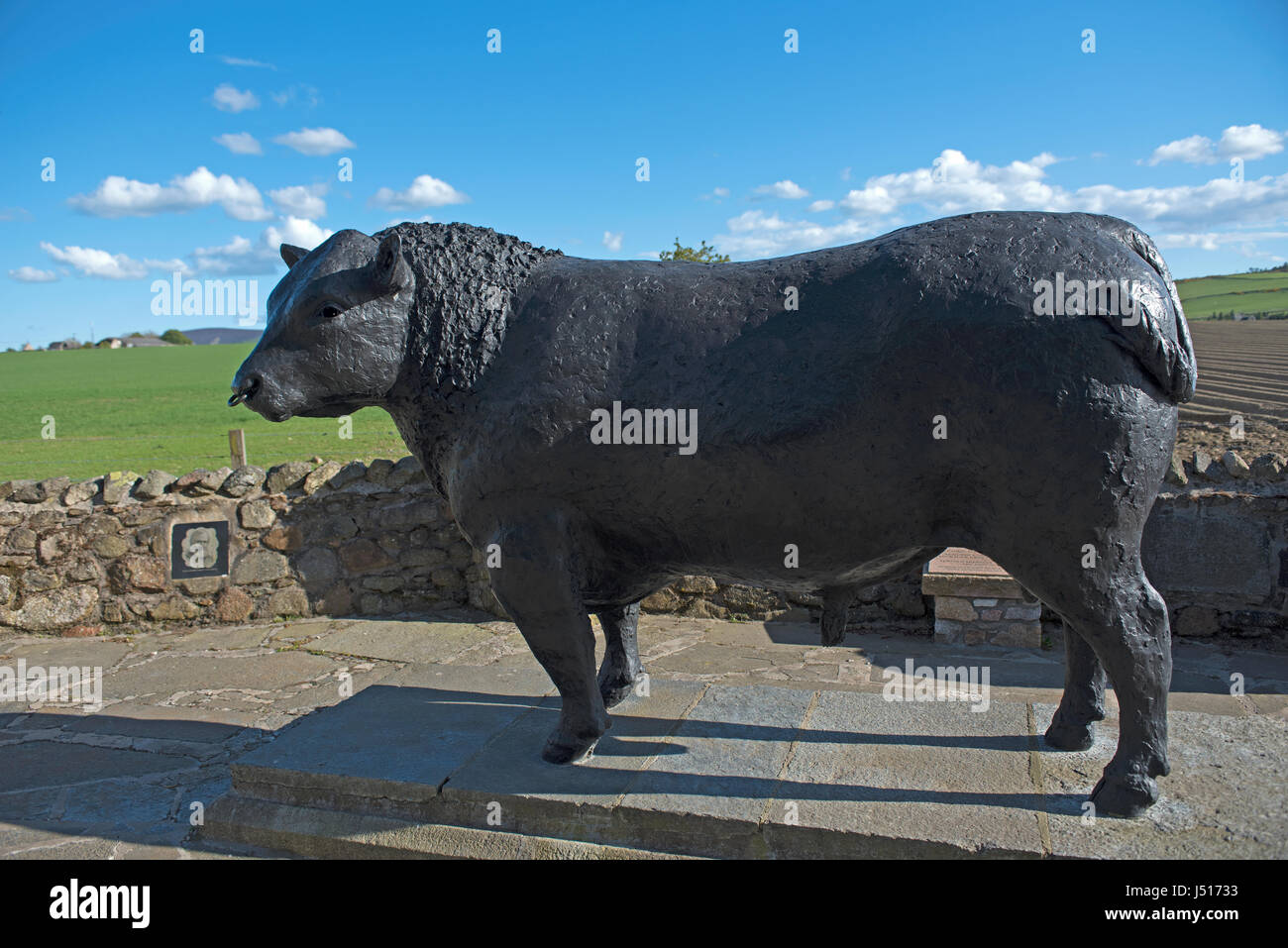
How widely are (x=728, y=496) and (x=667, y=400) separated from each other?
0.37 m

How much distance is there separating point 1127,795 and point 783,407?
1.61 meters

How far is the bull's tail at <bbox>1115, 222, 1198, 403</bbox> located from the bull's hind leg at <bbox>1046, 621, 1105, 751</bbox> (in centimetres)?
108

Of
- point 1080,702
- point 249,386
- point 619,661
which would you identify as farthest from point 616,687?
point 249,386

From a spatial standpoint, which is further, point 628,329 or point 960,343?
point 628,329

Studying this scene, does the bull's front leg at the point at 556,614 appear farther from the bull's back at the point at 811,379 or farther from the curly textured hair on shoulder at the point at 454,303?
the curly textured hair on shoulder at the point at 454,303

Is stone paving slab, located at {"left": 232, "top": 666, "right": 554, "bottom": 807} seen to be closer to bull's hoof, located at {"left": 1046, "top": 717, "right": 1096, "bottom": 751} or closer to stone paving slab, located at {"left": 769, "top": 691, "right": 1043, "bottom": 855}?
stone paving slab, located at {"left": 769, "top": 691, "right": 1043, "bottom": 855}

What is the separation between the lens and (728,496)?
9.52ft

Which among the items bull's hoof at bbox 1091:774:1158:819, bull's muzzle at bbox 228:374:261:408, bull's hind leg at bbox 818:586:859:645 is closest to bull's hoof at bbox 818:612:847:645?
bull's hind leg at bbox 818:586:859:645

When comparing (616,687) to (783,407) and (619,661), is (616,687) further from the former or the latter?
(783,407)

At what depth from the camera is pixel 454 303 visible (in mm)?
3143

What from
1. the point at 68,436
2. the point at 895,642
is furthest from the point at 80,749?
the point at 68,436

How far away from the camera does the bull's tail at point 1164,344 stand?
2.55 meters

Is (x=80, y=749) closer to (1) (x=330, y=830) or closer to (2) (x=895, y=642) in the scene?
(1) (x=330, y=830)

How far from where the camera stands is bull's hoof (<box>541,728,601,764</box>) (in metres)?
3.34
